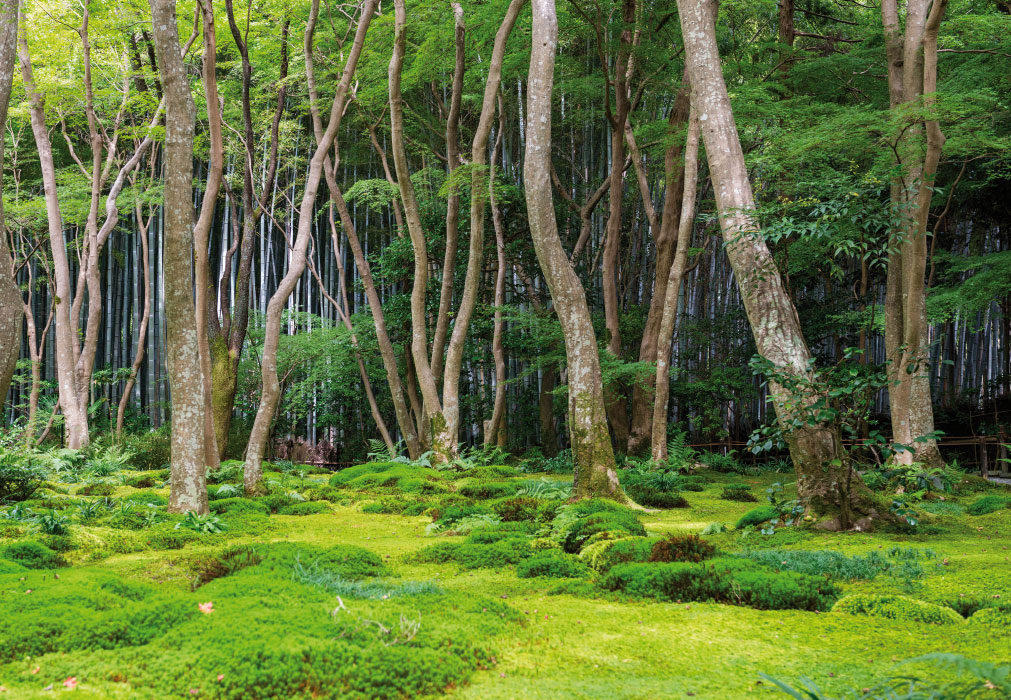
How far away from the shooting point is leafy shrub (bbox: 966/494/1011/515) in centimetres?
566

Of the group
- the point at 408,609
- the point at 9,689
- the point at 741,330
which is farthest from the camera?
the point at 741,330

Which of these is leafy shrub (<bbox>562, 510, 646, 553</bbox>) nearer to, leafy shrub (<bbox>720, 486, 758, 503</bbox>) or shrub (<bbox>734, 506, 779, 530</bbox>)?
shrub (<bbox>734, 506, 779, 530</bbox>)

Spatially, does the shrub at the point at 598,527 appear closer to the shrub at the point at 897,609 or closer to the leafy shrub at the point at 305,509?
the shrub at the point at 897,609

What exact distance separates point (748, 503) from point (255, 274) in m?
12.2

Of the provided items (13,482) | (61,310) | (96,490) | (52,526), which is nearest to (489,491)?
(52,526)

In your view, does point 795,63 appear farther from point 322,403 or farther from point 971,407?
point 322,403

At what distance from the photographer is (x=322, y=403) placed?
14.9 metres

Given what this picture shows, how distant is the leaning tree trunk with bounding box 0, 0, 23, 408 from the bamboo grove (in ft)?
0.06

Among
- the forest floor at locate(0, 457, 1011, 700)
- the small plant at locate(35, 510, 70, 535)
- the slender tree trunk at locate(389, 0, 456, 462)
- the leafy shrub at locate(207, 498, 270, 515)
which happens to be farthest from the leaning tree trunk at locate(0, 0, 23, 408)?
the slender tree trunk at locate(389, 0, 456, 462)

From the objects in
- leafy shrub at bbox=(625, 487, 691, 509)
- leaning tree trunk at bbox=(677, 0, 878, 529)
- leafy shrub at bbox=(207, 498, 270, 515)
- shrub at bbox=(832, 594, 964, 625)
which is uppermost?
leaning tree trunk at bbox=(677, 0, 878, 529)

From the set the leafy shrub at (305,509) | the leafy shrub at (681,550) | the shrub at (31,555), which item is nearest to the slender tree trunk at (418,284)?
the leafy shrub at (305,509)

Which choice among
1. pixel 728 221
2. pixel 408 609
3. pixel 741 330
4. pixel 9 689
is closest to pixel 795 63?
pixel 741 330

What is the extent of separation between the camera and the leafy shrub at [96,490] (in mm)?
6707

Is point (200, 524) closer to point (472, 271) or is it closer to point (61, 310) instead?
point (472, 271)
